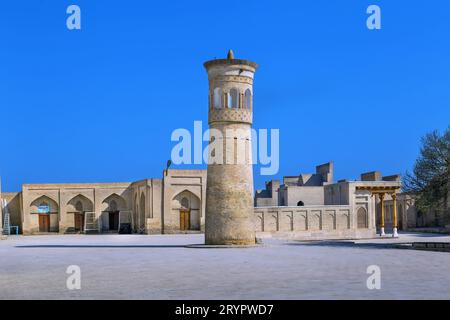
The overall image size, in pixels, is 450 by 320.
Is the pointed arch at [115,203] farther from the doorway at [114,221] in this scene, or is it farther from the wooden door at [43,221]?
the wooden door at [43,221]

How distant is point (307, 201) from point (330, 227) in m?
7.11

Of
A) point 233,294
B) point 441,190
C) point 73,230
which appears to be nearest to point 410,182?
point 441,190

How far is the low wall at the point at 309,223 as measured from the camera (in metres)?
40.7

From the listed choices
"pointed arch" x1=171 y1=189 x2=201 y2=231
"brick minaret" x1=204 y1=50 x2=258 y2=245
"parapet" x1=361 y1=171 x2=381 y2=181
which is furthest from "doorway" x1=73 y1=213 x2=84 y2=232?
"brick minaret" x1=204 y1=50 x2=258 y2=245

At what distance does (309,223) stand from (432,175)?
59.5 feet

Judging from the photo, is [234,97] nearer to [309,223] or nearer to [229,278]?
[229,278]

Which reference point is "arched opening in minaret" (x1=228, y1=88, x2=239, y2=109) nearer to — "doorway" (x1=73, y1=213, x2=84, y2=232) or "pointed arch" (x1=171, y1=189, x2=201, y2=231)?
"pointed arch" (x1=171, y1=189, x2=201, y2=231)

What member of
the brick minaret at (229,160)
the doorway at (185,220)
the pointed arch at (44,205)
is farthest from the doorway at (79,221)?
the brick minaret at (229,160)

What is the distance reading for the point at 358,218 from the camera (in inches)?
1750

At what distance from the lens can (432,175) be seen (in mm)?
24594

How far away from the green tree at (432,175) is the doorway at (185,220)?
20.7 meters

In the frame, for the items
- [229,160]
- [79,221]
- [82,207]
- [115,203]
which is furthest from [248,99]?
[79,221]
